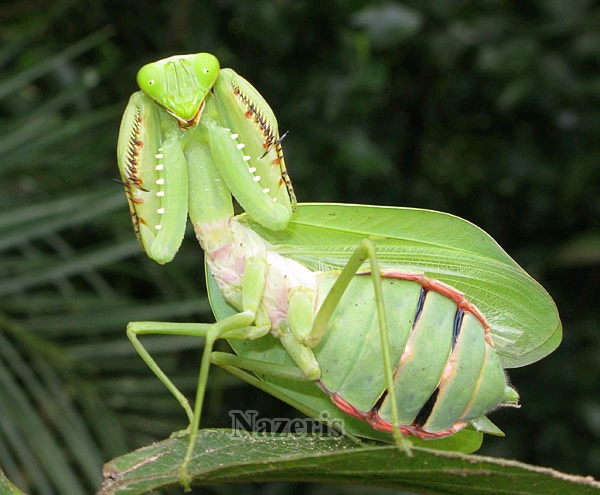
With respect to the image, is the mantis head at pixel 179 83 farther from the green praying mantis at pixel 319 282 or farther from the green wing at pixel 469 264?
the green wing at pixel 469 264

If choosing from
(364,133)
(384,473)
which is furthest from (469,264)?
(364,133)

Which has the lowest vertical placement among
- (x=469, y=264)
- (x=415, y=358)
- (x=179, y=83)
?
(x=415, y=358)

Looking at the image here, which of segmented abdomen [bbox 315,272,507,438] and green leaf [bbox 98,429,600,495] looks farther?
segmented abdomen [bbox 315,272,507,438]

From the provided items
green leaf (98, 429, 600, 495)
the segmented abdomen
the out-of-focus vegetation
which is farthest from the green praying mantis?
the out-of-focus vegetation

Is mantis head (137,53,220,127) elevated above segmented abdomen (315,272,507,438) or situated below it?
above

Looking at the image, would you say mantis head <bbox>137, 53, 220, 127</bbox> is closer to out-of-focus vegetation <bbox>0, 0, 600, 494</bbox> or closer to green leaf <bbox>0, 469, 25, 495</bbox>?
green leaf <bbox>0, 469, 25, 495</bbox>

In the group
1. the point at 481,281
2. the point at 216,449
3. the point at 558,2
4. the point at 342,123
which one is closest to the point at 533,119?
the point at 558,2

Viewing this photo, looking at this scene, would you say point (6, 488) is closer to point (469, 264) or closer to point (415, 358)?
point (415, 358)
